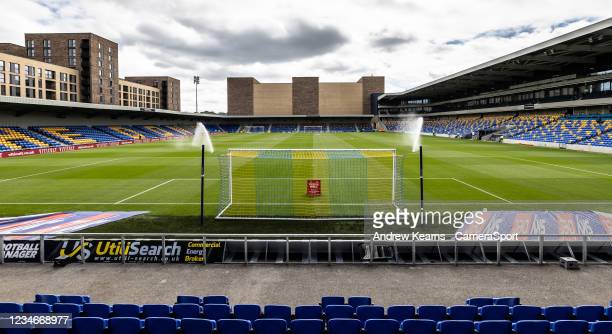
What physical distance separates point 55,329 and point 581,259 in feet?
42.9

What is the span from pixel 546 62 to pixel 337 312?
194ft

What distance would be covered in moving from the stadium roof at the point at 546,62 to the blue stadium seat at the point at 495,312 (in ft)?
124

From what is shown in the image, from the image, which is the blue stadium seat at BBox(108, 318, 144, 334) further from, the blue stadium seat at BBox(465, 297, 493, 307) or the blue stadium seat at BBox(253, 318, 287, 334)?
the blue stadium seat at BBox(465, 297, 493, 307)

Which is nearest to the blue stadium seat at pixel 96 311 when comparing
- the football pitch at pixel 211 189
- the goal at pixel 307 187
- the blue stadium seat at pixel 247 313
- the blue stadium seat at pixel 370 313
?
the blue stadium seat at pixel 247 313

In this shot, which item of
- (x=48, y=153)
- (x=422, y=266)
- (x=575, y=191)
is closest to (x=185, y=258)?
(x=422, y=266)

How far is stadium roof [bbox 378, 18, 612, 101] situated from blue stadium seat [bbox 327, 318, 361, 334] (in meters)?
39.9

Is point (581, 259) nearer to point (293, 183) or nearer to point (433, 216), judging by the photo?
point (433, 216)

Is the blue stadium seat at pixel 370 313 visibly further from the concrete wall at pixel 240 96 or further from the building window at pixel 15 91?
the concrete wall at pixel 240 96

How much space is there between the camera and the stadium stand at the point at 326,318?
6.21 metres

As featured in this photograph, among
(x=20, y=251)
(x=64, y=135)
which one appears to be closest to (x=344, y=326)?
(x=20, y=251)

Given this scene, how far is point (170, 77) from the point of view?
16788 centimetres

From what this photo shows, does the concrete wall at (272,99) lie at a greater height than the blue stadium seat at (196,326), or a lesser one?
greater

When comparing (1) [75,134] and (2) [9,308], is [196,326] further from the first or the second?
(1) [75,134]

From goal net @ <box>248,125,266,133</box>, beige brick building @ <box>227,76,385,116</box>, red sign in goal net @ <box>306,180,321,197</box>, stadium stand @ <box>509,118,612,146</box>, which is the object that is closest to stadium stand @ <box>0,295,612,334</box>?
red sign in goal net @ <box>306,180,321,197</box>
